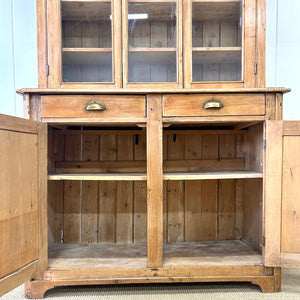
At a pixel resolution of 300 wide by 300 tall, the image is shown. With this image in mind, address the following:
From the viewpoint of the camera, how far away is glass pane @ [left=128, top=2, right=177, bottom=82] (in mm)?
1330

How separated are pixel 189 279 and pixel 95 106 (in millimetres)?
1001

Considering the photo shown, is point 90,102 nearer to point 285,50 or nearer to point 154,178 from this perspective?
point 154,178

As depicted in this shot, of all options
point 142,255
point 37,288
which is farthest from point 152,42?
point 37,288

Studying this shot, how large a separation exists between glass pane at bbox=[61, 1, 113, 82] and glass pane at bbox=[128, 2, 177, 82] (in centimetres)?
13

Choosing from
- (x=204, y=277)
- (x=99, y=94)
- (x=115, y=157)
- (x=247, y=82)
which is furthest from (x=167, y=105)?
(x=204, y=277)

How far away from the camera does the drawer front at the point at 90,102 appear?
122 cm

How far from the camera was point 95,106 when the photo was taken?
1201 mm

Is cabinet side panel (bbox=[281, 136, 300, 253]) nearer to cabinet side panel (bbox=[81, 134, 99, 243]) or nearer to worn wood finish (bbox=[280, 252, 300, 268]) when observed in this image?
worn wood finish (bbox=[280, 252, 300, 268])

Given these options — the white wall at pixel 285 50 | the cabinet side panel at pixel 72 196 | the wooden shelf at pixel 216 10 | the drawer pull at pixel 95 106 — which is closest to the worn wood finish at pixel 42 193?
the drawer pull at pixel 95 106

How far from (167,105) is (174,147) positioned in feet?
1.68

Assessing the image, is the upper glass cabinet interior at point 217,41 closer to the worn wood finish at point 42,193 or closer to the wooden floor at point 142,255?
the worn wood finish at point 42,193

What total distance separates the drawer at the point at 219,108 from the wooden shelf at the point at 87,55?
44 cm

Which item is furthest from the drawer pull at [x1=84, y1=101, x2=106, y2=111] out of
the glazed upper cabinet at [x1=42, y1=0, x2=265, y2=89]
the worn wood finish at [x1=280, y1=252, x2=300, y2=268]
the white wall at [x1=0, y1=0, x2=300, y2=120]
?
the worn wood finish at [x1=280, y1=252, x2=300, y2=268]

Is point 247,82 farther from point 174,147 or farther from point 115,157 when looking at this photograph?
point 115,157
